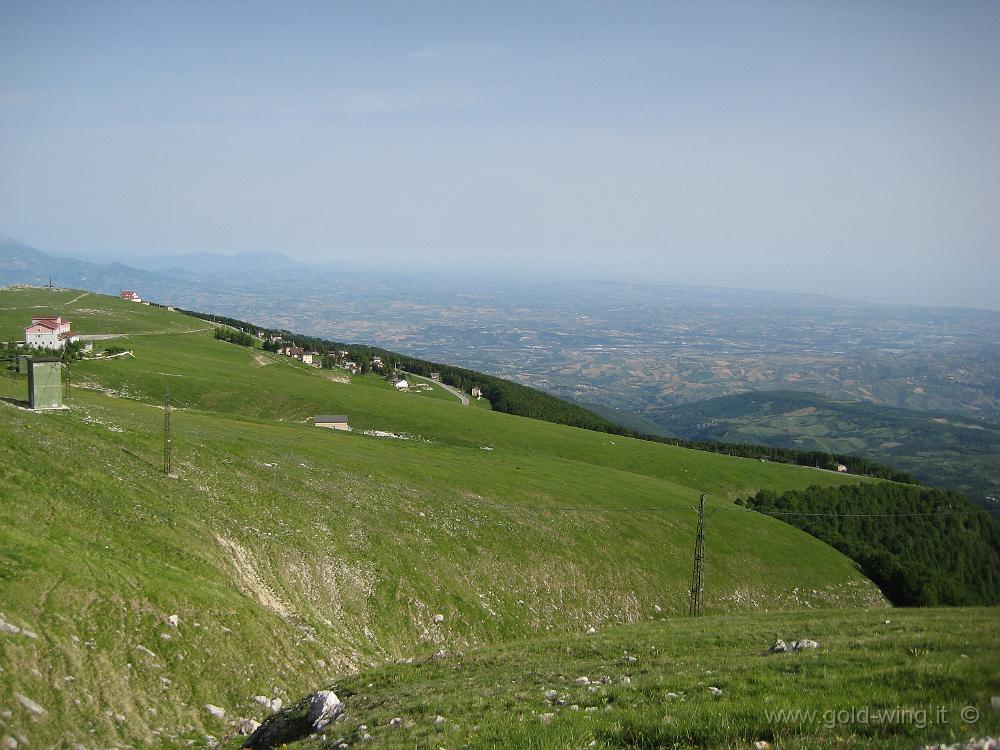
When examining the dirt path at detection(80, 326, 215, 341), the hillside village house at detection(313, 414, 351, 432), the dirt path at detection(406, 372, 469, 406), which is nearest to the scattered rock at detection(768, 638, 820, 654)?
the hillside village house at detection(313, 414, 351, 432)

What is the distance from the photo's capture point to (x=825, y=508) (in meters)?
100

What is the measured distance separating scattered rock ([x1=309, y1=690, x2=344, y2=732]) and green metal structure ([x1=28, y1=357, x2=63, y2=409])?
33.2 meters

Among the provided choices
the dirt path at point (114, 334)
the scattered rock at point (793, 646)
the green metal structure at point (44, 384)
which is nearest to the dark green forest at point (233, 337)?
the dirt path at point (114, 334)

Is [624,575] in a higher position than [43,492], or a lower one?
lower

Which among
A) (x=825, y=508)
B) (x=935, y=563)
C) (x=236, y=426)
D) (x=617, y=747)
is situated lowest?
(x=935, y=563)

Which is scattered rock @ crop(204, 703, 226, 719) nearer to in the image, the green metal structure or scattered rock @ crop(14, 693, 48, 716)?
scattered rock @ crop(14, 693, 48, 716)

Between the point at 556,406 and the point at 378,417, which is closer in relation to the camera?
the point at 378,417

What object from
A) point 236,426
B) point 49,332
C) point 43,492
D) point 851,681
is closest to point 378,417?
point 236,426

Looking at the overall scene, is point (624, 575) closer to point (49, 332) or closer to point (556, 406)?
point (49, 332)

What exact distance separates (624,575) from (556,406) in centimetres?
11070

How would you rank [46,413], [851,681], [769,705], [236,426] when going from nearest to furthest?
[769,705]
[851,681]
[46,413]
[236,426]

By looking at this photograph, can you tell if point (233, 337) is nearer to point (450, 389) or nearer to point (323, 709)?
point (450, 389)

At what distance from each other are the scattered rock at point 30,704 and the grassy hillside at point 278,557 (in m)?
0.06

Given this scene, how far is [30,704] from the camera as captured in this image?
1527 cm
